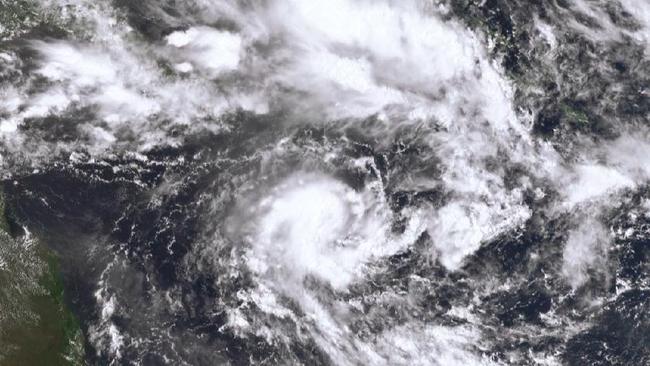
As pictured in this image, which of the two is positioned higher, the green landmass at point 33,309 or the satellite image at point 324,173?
the satellite image at point 324,173

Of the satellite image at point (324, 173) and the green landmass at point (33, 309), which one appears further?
the satellite image at point (324, 173)

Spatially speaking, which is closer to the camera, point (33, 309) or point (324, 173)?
point (33, 309)

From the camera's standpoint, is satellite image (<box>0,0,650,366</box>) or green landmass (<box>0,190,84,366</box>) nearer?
green landmass (<box>0,190,84,366</box>)

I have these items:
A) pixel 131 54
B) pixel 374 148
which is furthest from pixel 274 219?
pixel 131 54

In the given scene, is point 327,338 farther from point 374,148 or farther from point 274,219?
point 374,148

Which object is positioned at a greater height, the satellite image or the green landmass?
the satellite image

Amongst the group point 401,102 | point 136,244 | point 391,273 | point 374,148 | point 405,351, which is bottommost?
point 136,244

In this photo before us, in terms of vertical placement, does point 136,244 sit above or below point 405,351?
below

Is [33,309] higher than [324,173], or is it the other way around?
[324,173]
